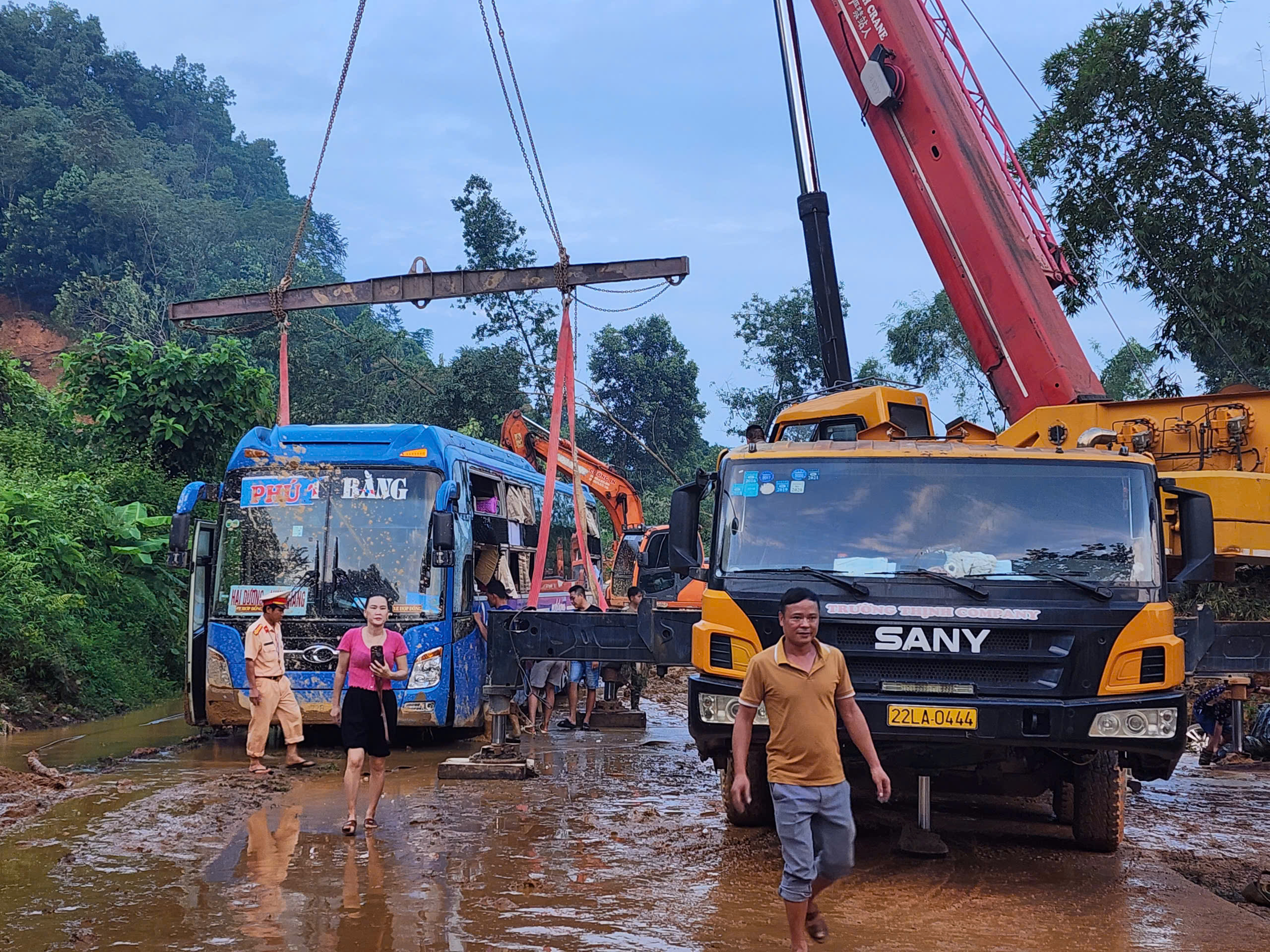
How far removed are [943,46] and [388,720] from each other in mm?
8820

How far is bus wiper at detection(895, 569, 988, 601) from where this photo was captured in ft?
24.9

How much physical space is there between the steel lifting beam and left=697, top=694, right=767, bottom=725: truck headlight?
289 inches

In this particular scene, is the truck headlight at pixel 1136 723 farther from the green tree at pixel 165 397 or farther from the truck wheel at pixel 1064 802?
the green tree at pixel 165 397

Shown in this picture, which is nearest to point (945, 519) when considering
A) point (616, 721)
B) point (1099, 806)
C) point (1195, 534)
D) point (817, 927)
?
point (1195, 534)

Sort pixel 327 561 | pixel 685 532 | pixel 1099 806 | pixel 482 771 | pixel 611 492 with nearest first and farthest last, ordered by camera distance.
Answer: pixel 1099 806 < pixel 685 532 < pixel 482 771 < pixel 327 561 < pixel 611 492

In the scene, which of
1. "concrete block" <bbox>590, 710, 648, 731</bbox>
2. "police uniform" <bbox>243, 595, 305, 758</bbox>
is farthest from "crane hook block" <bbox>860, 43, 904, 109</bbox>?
"concrete block" <bbox>590, 710, 648, 731</bbox>

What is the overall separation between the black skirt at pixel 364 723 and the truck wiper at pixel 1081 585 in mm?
4522

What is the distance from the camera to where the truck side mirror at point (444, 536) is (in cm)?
1284

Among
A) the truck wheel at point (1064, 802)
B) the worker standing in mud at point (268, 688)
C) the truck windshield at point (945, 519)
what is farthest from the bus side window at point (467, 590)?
the truck wheel at point (1064, 802)

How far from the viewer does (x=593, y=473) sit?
81.9 feet

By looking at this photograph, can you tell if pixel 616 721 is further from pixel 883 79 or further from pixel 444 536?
pixel 883 79

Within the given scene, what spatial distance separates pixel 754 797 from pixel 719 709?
49.5 inches

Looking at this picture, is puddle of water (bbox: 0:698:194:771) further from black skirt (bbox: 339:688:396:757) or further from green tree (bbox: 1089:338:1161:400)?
green tree (bbox: 1089:338:1161:400)

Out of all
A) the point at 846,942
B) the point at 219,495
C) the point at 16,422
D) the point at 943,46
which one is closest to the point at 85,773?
the point at 219,495
